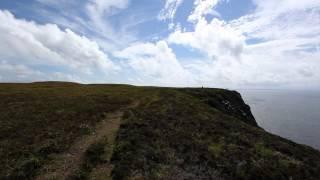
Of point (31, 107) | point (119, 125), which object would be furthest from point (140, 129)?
point (31, 107)

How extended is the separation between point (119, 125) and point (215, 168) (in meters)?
14.2

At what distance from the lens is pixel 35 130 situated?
1219 inches

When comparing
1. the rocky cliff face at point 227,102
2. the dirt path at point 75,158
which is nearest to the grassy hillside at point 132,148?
the dirt path at point 75,158

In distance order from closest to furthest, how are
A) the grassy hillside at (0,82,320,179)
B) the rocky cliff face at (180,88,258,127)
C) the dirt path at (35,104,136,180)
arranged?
the dirt path at (35,104,136,180) < the grassy hillside at (0,82,320,179) < the rocky cliff face at (180,88,258,127)

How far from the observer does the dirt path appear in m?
20.9

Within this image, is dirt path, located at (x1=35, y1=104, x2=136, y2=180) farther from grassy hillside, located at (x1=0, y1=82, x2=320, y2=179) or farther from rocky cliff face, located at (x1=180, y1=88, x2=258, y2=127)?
rocky cliff face, located at (x1=180, y1=88, x2=258, y2=127)

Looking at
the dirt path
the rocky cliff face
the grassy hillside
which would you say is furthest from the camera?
the rocky cliff face

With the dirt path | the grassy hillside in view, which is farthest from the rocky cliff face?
the dirt path

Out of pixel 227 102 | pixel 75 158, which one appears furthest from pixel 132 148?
pixel 227 102

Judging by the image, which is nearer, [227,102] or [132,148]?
[132,148]

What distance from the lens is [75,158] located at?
23.7 metres

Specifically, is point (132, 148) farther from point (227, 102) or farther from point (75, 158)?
point (227, 102)

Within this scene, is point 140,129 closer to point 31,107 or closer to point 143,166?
point 143,166

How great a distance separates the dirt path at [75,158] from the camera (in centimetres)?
2086
